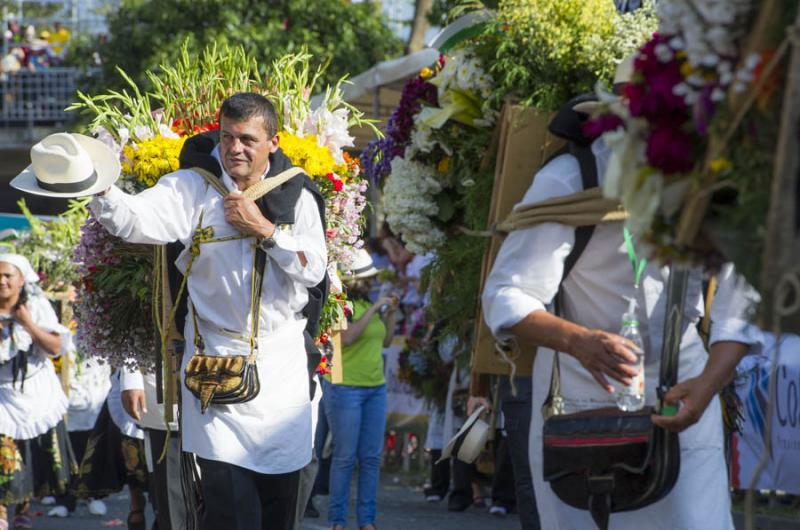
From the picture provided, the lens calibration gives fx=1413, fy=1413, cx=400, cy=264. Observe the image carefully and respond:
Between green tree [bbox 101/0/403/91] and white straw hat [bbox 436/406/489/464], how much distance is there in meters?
14.4

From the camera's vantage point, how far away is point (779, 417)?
9664 millimetres

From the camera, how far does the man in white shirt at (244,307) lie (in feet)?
17.9

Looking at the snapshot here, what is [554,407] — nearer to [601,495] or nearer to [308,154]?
[601,495]

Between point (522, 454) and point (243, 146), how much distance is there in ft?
8.06

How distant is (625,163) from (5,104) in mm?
26459

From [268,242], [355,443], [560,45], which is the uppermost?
[560,45]

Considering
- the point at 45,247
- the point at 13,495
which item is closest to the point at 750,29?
the point at 13,495

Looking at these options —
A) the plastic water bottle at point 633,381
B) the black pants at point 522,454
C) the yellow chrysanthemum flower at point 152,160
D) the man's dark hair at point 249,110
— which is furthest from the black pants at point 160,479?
the plastic water bottle at point 633,381

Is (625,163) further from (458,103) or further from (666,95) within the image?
(458,103)

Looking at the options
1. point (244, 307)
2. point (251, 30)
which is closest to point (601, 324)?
point (244, 307)

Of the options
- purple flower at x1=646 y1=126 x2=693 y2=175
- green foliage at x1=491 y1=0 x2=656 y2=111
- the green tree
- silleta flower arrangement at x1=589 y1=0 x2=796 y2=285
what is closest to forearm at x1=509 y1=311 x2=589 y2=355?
silleta flower arrangement at x1=589 y1=0 x2=796 y2=285

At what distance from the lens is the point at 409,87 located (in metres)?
6.45

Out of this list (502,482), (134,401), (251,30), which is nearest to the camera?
(134,401)

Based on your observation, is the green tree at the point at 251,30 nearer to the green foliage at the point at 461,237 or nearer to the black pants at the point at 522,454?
the black pants at the point at 522,454
